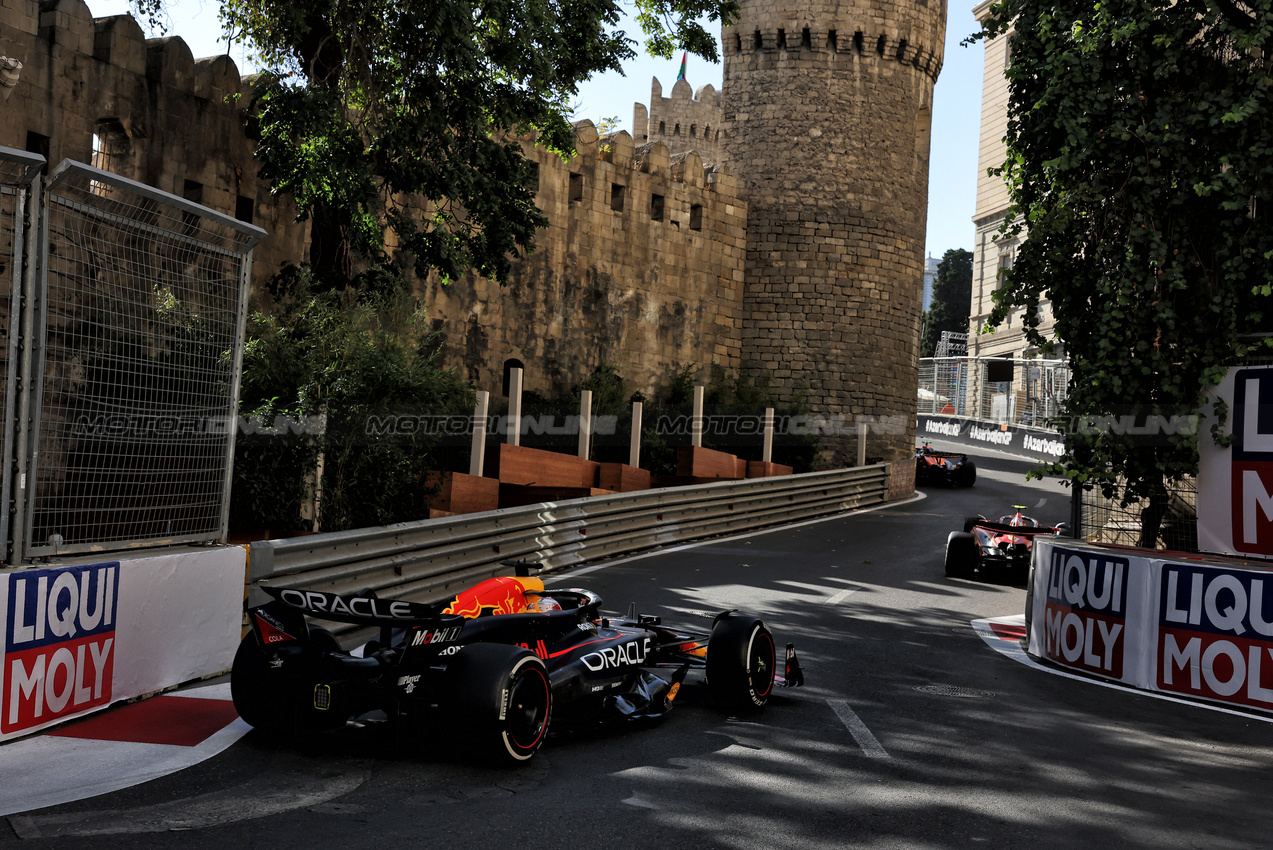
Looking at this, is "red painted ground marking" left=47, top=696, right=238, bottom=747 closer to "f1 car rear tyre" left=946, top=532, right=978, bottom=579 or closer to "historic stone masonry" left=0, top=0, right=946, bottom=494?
"f1 car rear tyre" left=946, top=532, right=978, bottom=579

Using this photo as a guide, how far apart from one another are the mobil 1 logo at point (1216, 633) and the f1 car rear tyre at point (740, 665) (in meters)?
3.57

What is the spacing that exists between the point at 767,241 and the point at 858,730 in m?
26.7

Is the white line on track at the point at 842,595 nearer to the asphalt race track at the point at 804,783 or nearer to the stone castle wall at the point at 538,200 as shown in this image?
the asphalt race track at the point at 804,783

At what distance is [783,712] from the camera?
6.98m

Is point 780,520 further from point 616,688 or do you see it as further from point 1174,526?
point 616,688

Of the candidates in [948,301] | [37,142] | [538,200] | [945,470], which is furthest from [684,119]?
[37,142]

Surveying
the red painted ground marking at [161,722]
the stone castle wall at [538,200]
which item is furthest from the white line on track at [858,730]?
the stone castle wall at [538,200]

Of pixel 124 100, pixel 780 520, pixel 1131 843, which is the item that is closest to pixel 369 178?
pixel 124 100

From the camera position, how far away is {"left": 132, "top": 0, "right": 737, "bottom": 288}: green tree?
12.3 meters

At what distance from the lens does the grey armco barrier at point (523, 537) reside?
8.58 metres

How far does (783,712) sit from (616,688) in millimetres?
1225

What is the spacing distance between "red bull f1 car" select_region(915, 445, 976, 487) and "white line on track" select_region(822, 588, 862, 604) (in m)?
21.7

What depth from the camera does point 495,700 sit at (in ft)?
17.1

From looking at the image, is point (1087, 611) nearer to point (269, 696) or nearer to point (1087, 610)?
point (1087, 610)
